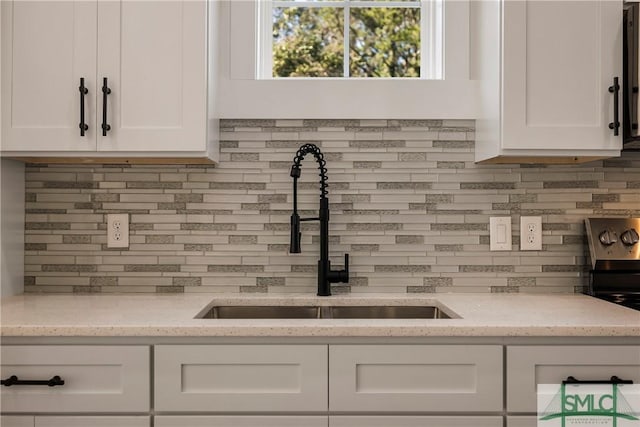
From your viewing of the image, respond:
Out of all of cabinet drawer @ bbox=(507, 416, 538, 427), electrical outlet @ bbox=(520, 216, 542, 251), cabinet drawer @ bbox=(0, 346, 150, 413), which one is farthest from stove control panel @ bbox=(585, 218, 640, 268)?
cabinet drawer @ bbox=(0, 346, 150, 413)

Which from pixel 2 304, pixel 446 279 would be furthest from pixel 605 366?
pixel 2 304

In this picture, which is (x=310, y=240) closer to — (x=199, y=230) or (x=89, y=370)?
(x=199, y=230)

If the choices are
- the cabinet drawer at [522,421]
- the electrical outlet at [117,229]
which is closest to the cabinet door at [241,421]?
the cabinet drawer at [522,421]

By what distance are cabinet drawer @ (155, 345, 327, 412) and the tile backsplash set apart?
64 cm

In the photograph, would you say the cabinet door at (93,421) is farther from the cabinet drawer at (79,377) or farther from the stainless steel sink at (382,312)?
the stainless steel sink at (382,312)

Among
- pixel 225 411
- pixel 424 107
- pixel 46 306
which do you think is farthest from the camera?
pixel 424 107

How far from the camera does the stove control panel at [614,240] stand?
6.81 feet

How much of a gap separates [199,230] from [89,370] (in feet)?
2.45

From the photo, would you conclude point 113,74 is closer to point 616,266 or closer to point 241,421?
point 241,421

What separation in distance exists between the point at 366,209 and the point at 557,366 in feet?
2.94

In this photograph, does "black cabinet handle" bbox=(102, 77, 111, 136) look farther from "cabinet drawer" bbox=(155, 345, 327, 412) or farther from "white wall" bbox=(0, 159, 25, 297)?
"cabinet drawer" bbox=(155, 345, 327, 412)

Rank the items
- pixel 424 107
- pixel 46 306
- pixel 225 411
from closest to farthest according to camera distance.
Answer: pixel 225 411 < pixel 46 306 < pixel 424 107

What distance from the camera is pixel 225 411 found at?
1529mm

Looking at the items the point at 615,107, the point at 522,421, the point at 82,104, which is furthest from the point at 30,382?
the point at 615,107
